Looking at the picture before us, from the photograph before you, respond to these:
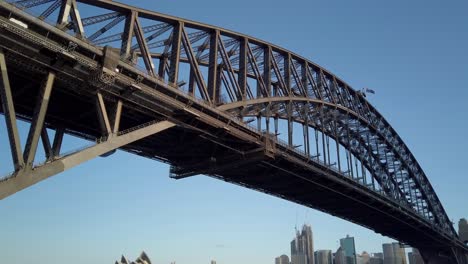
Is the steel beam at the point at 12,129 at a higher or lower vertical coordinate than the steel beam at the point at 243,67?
lower

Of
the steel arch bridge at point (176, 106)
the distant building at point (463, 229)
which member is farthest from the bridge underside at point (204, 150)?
the distant building at point (463, 229)

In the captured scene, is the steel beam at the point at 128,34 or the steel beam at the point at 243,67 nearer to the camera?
the steel beam at the point at 128,34

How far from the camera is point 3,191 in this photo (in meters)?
26.4

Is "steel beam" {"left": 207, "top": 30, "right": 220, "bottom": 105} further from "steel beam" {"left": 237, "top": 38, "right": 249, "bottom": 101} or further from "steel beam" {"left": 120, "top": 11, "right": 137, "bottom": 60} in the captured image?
"steel beam" {"left": 120, "top": 11, "right": 137, "bottom": 60}

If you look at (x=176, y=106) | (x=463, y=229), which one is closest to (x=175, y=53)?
(x=176, y=106)

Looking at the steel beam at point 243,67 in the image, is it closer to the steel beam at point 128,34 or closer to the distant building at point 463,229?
the steel beam at point 128,34

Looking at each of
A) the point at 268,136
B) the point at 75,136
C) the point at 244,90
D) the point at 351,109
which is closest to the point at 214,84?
the point at 244,90

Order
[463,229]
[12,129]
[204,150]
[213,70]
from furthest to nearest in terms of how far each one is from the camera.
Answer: [463,229]
[204,150]
[213,70]
[12,129]

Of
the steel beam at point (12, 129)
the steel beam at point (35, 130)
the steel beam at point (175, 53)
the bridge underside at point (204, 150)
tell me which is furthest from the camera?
the steel beam at point (175, 53)

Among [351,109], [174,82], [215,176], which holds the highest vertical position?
[351,109]

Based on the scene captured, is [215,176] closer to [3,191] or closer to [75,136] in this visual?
[75,136]

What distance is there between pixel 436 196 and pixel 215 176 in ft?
262

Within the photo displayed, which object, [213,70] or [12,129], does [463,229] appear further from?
[12,129]

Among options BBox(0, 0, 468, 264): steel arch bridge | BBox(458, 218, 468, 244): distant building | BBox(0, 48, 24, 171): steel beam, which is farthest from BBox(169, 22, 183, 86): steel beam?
BBox(458, 218, 468, 244): distant building
